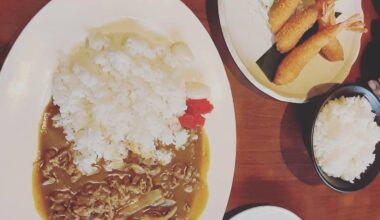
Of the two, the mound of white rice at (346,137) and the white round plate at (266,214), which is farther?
the mound of white rice at (346,137)

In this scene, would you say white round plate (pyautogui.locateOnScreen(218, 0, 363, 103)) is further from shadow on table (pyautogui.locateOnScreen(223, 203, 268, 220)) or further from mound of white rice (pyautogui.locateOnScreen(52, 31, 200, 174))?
shadow on table (pyautogui.locateOnScreen(223, 203, 268, 220))

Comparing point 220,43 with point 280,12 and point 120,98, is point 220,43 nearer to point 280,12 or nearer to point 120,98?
point 280,12

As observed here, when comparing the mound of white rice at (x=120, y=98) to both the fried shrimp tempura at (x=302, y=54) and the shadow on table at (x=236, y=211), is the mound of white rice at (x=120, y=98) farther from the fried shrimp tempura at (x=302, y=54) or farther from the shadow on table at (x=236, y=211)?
the fried shrimp tempura at (x=302, y=54)

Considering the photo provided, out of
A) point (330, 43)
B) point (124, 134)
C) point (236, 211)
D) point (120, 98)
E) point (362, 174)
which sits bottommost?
point (362, 174)

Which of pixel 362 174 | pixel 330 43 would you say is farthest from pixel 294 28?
pixel 362 174

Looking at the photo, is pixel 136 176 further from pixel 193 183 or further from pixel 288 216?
pixel 288 216

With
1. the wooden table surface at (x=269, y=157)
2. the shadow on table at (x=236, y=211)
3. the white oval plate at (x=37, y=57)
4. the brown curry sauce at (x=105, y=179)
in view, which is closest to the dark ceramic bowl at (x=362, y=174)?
the wooden table surface at (x=269, y=157)
